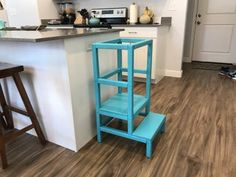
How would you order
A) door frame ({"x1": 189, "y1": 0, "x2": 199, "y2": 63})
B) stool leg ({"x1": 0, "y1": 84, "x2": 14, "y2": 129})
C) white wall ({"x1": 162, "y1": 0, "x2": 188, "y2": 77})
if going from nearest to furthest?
stool leg ({"x1": 0, "y1": 84, "x2": 14, "y2": 129}), white wall ({"x1": 162, "y1": 0, "x2": 188, "y2": 77}), door frame ({"x1": 189, "y1": 0, "x2": 199, "y2": 63})

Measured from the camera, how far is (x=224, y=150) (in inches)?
65.8

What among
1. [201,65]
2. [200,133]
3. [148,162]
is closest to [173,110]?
[200,133]

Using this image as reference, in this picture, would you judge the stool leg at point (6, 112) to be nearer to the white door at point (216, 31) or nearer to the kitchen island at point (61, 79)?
the kitchen island at point (61, 79)

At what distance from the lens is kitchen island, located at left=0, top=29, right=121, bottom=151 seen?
1474 mm

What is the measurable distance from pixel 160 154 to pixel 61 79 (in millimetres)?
984

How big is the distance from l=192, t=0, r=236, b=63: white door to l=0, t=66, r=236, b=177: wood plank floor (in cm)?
256

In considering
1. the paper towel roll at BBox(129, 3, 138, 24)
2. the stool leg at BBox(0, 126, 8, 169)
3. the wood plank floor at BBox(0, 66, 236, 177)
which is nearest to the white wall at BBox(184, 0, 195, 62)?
the paper towel roll at BBox(129, 3, 138, 24)

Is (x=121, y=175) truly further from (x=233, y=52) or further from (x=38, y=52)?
(x=233, y=52)

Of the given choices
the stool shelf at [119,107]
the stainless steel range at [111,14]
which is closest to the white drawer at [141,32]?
the stainless steel range at [111,14]

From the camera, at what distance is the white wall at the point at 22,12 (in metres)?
4.04

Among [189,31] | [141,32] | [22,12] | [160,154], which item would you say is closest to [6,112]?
[160,154]

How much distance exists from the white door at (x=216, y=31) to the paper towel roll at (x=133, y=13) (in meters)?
1.77

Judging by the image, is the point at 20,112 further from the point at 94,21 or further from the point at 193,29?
the point at 193,29

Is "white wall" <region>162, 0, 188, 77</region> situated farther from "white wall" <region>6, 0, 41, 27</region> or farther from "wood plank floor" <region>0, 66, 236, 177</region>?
"white wall" <region>6, 0, 41, 27</region>
